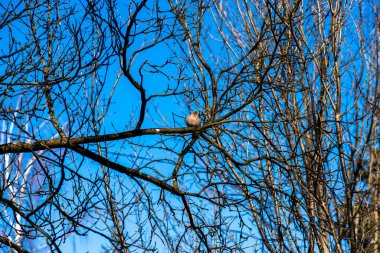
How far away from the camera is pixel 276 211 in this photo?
5.72 m

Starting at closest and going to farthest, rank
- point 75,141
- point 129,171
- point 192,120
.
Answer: point 75,141, point 129,171, point 192,120

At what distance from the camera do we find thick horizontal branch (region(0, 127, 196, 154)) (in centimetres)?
369

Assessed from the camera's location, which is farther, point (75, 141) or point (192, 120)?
point (192, 120)

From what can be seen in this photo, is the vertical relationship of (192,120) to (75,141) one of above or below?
above

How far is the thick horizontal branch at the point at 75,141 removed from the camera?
12.1ft

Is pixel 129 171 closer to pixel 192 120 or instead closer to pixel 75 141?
pixel 75 141

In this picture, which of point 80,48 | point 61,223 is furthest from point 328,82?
point 61,223

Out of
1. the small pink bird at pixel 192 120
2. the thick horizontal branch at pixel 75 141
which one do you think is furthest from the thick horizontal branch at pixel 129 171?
the small pink bird at pixel 192 120

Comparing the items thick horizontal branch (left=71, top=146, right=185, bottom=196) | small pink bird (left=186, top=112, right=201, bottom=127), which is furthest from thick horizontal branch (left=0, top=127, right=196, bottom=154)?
small pink bird (left=186, top=112, right=201, bottom=127)

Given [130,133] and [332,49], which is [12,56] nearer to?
[130,133]

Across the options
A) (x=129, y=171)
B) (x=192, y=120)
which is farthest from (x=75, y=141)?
(x=192, y=120)

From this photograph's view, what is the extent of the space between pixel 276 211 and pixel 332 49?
2.02 metres

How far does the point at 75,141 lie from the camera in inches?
149

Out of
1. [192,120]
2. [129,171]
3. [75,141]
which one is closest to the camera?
[75,141]
